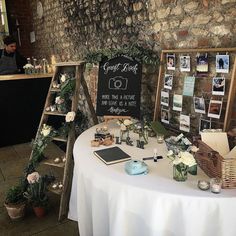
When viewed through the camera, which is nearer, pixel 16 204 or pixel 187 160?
pixel 187 160

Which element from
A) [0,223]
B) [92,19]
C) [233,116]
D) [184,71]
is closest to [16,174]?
[0,223]

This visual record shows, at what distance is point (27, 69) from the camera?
4.20 meters

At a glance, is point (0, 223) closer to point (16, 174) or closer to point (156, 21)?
point (16, 174)

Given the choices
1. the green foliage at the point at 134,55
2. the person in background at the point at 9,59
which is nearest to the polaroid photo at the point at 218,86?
the green foliage at the point at 134,55

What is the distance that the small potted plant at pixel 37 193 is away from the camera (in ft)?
7.53

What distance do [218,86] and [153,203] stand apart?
919mm

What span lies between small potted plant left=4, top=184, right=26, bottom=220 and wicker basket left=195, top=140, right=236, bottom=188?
5.45 feet

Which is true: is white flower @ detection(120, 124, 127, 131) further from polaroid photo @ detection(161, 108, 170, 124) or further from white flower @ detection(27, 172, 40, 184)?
white flower @ detection(27, 172, 40, 184)

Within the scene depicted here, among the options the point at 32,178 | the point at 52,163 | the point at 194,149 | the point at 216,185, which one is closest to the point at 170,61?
the point at 194,149

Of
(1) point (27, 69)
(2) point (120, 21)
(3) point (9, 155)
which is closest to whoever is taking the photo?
(2) point (120, 21)

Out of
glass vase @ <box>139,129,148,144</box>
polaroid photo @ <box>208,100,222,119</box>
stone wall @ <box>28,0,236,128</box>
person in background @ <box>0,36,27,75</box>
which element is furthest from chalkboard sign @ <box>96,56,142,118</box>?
person in background @ <box>0,36,27,75</box>

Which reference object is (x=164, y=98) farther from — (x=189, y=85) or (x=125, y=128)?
(x=125, y=128)

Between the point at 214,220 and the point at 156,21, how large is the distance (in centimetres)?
156

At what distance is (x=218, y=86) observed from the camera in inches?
67.7
